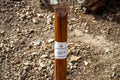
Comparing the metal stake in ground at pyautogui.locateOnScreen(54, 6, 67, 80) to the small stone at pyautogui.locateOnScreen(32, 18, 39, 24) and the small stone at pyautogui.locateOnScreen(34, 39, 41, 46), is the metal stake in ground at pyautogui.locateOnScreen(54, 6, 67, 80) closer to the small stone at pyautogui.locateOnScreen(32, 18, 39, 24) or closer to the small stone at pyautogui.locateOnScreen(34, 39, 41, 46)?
the small stone at pyautogui.locateOnScreen(34, 39, 41, 46)

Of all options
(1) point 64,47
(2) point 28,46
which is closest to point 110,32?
(2) point 28,46

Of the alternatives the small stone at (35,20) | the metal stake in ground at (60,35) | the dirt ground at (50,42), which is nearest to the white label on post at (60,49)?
the metal stake in ground at (60,35)

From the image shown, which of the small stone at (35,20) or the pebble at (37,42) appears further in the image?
the small stone at (35,20)

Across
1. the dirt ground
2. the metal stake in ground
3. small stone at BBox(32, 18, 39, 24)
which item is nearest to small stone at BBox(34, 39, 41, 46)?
the dirt ground

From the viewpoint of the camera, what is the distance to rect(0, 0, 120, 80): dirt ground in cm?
334

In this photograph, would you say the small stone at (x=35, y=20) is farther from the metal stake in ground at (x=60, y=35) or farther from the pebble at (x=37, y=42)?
the metal stake in ground at (x=60, y=35)

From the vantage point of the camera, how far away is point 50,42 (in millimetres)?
3707

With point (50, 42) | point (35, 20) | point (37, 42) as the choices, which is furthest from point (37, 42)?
point (35, 20)

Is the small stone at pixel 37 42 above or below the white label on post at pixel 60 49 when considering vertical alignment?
below

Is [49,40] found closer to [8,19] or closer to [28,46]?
[28,46]

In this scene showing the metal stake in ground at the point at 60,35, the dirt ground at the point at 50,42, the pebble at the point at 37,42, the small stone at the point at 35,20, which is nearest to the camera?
the metal stake in ground at the point at 60,35

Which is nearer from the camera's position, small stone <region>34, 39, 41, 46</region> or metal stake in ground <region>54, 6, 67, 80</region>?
metal stake in ground <region>54, 6, 67, 80</region>

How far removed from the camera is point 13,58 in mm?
3537

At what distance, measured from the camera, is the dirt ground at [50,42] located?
131 inches
